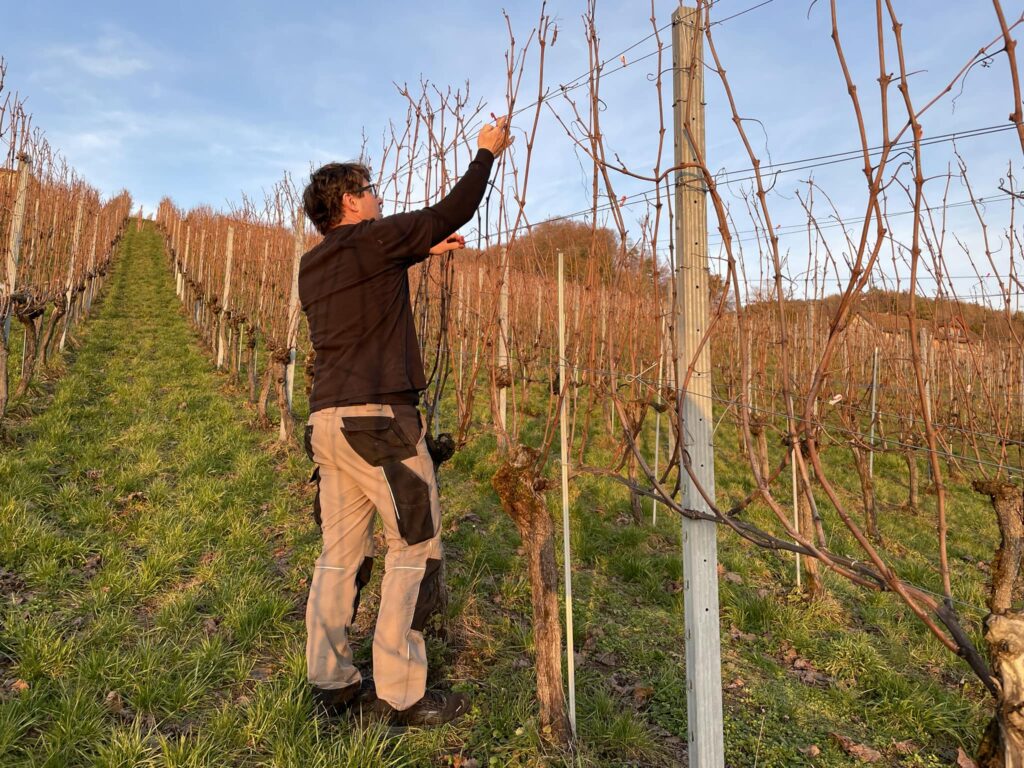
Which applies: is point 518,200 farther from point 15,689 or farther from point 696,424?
point 15,689

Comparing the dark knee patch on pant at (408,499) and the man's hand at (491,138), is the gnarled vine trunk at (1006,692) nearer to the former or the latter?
the dark knee patch on pant at (408,499)

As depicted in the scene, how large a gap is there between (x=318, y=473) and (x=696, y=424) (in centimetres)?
142

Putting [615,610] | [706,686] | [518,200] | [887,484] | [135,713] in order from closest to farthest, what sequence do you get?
[706,686], [135,713], [518,200], [615,610], [887,484]

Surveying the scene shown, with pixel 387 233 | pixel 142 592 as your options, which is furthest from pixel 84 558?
pixel 387 233

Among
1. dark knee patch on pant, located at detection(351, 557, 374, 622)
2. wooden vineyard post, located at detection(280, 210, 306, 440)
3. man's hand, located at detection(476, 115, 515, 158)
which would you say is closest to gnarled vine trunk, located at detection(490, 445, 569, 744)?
dark knee patch on pant, located at detection(351, 557, 374, 622)

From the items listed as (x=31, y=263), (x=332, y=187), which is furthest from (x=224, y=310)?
(x=332, y=187)

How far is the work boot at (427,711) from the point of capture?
208 centimetres

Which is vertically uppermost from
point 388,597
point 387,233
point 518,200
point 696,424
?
point 518,200

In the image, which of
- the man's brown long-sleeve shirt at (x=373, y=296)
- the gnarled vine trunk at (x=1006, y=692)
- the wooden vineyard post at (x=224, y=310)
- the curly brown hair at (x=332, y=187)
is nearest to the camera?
the gnarled vine trunk at (x=1006, y=692)

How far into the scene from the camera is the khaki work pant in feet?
6.52

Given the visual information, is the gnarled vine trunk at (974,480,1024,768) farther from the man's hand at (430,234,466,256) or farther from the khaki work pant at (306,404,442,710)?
the man's hand at (430,234,466,256)

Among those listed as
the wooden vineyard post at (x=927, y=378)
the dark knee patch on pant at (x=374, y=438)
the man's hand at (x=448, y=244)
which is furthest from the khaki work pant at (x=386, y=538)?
the wooden vineyard post at (x=927, y=378)

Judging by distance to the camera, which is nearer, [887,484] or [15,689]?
[15,689]

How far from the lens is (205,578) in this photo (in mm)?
3166
